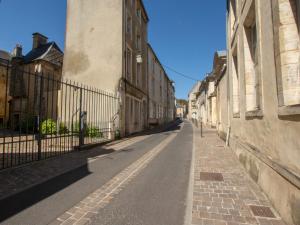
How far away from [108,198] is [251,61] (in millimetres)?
4763

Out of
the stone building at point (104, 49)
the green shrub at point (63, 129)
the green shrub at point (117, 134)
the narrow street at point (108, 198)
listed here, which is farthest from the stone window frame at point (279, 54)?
the stone building at point (104, 49)

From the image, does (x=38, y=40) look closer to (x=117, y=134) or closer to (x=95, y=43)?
(x=95, y=43)

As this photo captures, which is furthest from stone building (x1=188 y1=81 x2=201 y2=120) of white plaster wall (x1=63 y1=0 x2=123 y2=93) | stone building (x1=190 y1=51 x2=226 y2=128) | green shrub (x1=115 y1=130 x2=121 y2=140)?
white plaster wall (x1=63 y1=0 x2=123 y2=93)

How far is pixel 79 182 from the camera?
161 inches

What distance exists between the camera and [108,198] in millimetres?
3316

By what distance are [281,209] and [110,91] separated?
11.0 meters

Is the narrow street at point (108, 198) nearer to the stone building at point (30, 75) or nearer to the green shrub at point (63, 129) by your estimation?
the green shrub at point (63, 129)

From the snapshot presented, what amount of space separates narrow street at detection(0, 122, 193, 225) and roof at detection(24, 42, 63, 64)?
61.7ft

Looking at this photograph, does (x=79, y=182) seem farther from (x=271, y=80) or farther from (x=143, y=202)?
(x=271, y=80)

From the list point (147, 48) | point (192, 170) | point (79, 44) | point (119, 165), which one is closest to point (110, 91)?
point (79, 44)

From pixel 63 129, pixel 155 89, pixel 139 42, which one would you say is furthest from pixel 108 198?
pixel 155 89

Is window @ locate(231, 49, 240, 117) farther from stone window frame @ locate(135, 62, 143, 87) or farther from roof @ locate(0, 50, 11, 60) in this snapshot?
roof @ locate(0, 50, 11, 60)

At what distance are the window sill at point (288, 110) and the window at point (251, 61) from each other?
2.10 meters

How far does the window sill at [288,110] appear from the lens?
90.7 inches
